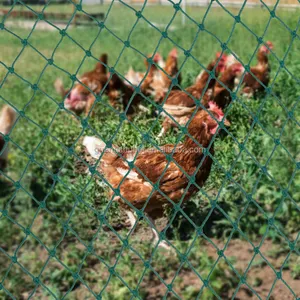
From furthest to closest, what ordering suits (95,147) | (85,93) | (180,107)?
(85,93) → (180,107) → (95,147)

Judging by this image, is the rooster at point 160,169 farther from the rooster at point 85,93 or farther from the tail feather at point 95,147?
the rooster at point 85,93

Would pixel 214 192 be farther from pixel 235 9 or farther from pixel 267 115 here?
pixel 235 9

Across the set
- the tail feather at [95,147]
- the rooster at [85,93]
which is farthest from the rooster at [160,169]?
the rooster at [85,93]

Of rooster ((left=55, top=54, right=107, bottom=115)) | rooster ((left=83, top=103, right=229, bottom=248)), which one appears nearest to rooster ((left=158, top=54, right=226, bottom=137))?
rooster ((left=83, top=103, right=229, bottom=248))

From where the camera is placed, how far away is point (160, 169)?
1.75 metres

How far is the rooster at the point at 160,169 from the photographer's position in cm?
175

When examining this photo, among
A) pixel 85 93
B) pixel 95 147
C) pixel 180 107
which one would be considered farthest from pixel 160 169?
pixel 85 93

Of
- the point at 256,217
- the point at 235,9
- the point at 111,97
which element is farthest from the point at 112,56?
the point at 256,217

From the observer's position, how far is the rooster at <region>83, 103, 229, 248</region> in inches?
68.9

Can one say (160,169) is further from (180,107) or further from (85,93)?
(85,93)

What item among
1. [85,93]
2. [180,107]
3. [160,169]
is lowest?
[85,93]

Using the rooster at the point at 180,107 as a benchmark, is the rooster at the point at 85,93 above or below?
below

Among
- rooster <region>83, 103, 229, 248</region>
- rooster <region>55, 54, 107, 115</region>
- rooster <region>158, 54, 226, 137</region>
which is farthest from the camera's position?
rooster <region>55, 54, 107, 115</region>

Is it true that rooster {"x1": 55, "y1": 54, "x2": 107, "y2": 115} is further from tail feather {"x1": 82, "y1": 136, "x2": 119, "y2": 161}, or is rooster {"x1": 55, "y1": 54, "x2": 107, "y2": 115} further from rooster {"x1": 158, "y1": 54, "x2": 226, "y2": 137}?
tail feather {"x1": 82, "y1": 136, "x2": 119, "y2": 161}
